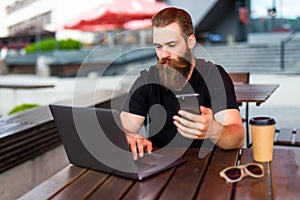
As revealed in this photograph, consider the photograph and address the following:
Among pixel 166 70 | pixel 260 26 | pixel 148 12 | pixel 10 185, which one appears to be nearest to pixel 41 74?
pixel 148 12

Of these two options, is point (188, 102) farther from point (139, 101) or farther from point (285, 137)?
point (285, 137)

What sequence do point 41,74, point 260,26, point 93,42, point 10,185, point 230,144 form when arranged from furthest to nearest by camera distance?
point 93,42
point 260,26
point 41,74
point 10,185
point 230,144

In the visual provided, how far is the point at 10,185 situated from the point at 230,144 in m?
1.62

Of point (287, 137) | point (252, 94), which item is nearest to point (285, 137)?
point (287, 137)

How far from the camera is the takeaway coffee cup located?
1.39 meters

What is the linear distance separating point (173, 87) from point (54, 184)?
79 centimetres

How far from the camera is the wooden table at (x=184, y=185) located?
118 cm

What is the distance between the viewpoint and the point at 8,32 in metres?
21.3

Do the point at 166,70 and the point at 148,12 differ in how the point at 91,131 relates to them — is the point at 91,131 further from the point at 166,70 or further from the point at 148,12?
the point at 148,12

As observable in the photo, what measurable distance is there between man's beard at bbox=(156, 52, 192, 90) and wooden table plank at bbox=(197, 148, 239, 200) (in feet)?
1.35

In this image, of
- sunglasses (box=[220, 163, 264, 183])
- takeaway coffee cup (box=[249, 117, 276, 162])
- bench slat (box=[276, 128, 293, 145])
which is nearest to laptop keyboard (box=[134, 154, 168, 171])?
sunglasses (box=[220, 163, 264, 183])

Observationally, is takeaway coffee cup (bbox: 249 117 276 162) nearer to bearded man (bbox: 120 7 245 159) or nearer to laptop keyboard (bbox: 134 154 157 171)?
bearded man (bbox: 120 7 245 159)

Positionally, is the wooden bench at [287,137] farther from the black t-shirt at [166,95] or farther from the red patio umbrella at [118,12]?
the red patio umbrella at [118,12]

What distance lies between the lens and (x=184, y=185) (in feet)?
4.15
